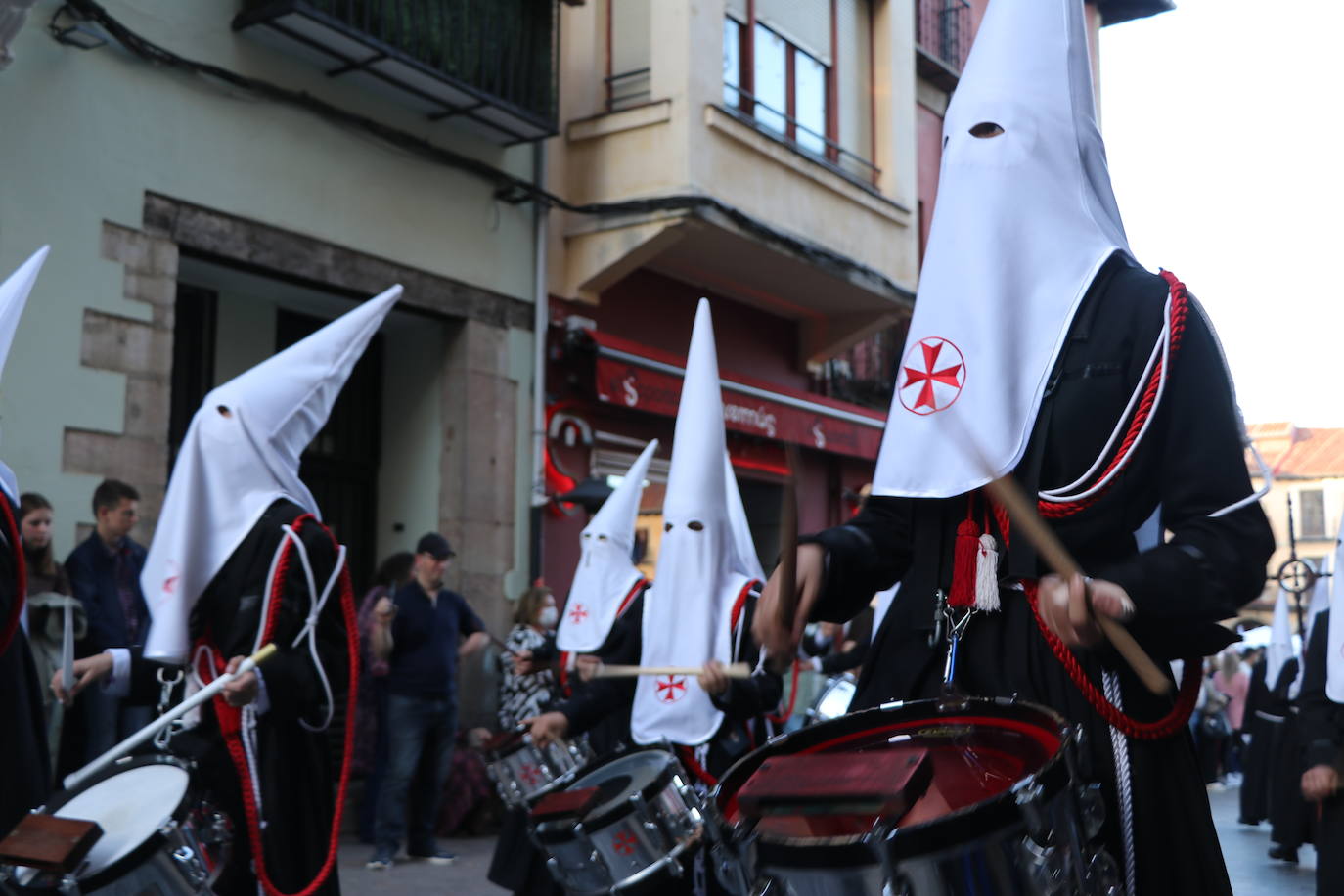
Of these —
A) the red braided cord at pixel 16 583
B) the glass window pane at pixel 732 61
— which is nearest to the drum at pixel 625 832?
the red braided cord at pixel 16 583

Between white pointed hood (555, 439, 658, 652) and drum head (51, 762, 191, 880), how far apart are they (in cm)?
481

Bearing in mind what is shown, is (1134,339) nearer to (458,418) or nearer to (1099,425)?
(1099,425)

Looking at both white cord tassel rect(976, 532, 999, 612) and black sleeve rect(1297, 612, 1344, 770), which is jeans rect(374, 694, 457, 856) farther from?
white cord tassel rect(976, 532, 999, 612)

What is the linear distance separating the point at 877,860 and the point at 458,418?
436 inches

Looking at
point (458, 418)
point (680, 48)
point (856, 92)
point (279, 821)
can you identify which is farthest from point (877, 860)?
point (856, 92)

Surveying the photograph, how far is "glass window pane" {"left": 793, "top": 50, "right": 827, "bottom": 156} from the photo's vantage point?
15.9m

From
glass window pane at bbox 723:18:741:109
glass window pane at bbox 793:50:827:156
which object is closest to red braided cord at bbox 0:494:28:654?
glass window pane at bbox 723:18:741:109

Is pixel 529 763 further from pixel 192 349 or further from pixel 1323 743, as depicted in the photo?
pixel 192 349

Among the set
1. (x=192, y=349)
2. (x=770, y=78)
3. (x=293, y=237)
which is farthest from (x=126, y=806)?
(x=770, y=78)

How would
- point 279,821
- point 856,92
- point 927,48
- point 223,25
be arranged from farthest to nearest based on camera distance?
point 927,48, point 856,92, point 223,25, point 279,821

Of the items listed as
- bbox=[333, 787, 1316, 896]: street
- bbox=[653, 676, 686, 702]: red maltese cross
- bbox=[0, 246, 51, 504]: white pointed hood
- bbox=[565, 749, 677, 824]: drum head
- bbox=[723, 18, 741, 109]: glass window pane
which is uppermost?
bbox=[723, 18, 741, 109]: glass window pane

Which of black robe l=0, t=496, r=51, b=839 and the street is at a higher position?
black robe l=0, t=496, r=51, b=839

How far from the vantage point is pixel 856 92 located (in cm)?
1697

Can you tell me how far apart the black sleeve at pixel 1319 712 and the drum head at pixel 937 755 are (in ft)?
12.5
